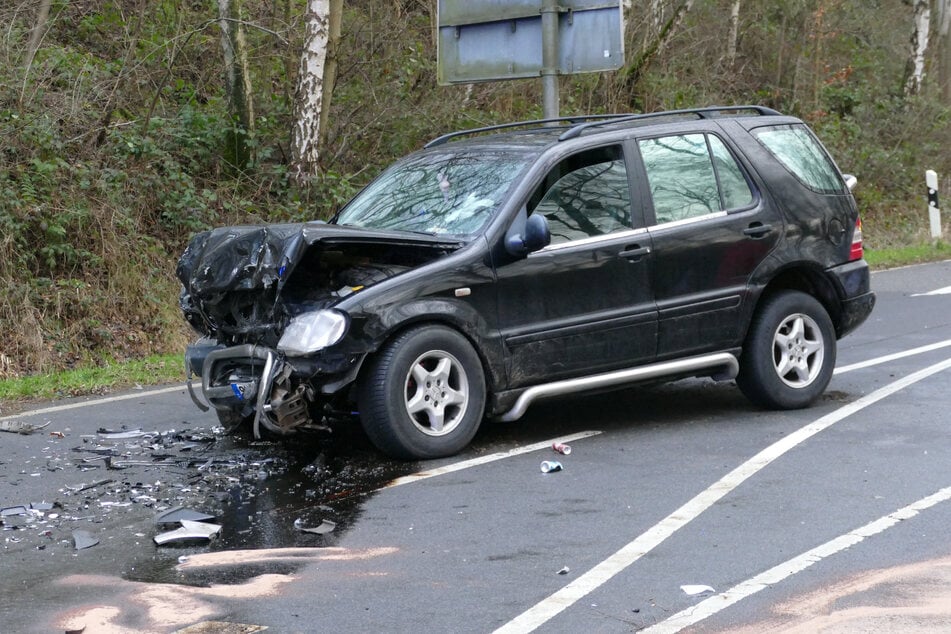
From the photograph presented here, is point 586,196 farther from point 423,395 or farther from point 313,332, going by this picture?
point 313,332

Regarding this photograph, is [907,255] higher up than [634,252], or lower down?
lower down

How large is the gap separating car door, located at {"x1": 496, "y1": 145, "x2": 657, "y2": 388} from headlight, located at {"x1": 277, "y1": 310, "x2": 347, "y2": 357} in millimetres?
1039

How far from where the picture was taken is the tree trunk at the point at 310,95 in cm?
1485

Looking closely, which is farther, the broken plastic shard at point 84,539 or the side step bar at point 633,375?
the side step bar at point 633,375

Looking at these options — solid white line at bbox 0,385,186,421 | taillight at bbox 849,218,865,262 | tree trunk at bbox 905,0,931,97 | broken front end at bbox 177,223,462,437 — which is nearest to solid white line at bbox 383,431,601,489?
broken front end at bbox 177,223,462,437

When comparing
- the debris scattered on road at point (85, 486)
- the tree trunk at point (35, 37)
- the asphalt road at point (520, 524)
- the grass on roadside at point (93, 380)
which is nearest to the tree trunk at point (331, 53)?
the tree trunk at point (35, 37)

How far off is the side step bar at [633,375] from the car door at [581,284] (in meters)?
0.06

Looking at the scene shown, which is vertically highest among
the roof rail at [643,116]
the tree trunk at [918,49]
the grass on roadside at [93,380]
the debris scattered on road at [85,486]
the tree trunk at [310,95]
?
the tree trunk at [918,49]

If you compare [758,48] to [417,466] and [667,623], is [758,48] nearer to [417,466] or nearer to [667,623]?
[417,466]

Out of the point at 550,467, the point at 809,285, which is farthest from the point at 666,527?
the point at 809,285

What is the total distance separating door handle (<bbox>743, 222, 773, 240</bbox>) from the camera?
8031mm

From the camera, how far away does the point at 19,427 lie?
318 inches

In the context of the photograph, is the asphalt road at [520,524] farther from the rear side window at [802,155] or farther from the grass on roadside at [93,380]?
the rear side window at [802,155]

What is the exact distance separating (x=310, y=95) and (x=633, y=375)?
882 centimetres
